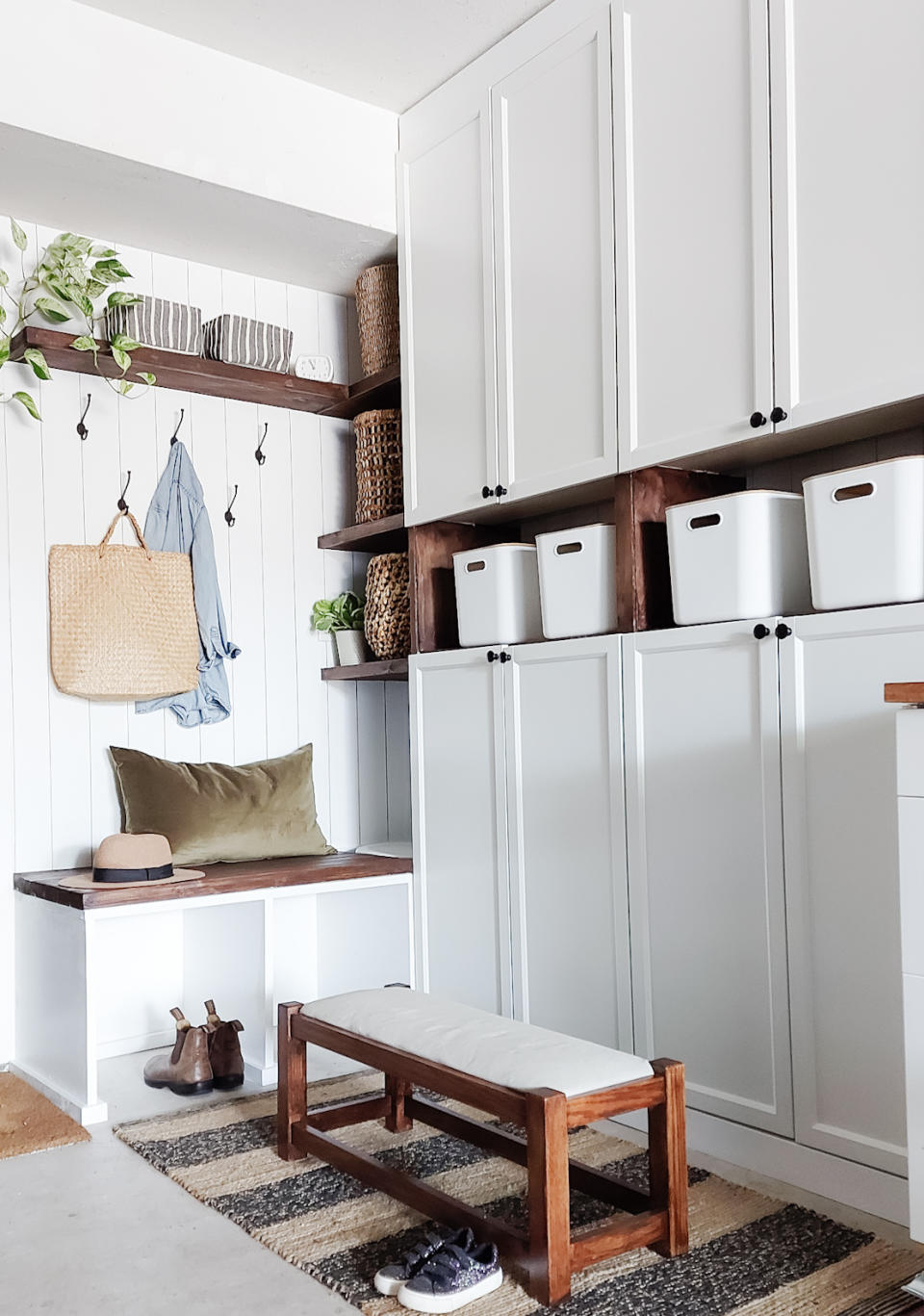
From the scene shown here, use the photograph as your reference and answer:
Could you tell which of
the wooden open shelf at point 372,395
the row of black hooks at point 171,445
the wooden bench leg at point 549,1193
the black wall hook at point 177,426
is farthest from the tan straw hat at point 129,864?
the wooden open shelf at point 372,395

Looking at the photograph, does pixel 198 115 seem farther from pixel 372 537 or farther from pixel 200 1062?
pixel 200 1062

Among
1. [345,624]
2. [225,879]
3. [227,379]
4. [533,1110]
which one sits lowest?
[533,1110]

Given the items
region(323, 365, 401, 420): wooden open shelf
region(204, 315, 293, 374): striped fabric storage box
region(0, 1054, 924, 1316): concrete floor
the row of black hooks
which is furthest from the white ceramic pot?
region(0, 1054, 924, 1316): concrete floor

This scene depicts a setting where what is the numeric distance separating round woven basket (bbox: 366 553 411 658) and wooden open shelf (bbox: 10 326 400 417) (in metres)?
0.55

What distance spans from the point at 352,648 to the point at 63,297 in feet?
4.31

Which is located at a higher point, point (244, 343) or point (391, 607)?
point (244, 343)

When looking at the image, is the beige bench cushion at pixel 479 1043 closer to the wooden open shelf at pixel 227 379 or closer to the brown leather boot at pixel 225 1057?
the brown leather boot at pixel 225 1057

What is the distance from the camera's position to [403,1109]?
2588 mm

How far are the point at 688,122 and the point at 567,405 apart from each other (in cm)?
67

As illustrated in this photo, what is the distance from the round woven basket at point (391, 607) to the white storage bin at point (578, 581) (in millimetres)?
712

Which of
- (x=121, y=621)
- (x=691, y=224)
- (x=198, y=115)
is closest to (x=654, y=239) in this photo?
(x=691, y=224)

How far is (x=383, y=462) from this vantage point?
11.6 ft

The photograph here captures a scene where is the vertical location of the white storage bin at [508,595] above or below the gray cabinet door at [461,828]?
above

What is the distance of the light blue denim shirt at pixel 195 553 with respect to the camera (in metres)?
3.47
